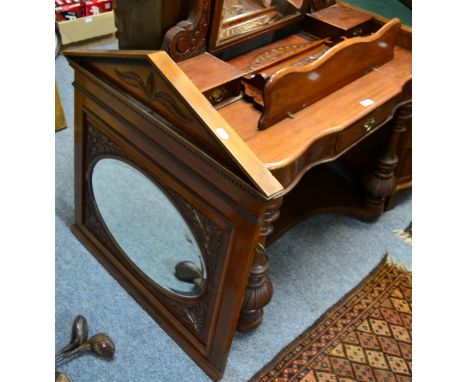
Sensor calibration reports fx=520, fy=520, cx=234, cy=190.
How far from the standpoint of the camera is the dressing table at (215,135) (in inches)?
57.5

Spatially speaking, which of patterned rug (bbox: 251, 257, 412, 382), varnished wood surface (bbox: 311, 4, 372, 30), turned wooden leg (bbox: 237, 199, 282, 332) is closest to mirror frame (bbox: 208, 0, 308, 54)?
varnished wood surface (bbox: 311, 4, 372, 30)

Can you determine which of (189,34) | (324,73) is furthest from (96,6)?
(324,73)

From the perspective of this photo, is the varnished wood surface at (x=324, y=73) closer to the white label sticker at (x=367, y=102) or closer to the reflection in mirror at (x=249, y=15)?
the white label sticker at (x=367, y=102)

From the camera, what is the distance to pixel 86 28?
3.52 m

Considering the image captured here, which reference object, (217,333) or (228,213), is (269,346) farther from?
(228,213)

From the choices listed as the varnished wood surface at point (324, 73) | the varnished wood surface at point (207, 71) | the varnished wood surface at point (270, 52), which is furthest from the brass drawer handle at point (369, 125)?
the varnished wood surface at point (207, 71)

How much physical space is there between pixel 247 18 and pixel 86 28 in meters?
2.03

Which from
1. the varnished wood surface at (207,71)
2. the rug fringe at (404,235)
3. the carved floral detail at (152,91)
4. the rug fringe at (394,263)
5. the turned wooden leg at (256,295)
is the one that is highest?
the varnished wood surface at (207,71)

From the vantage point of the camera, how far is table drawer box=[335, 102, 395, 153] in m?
1.75

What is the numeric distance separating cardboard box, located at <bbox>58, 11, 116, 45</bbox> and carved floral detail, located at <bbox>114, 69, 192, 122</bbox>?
2064 millimetres

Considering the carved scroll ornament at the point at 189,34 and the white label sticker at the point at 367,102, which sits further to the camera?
the white label sticker at the point at 367,102

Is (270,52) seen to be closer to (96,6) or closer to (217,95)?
(217,95)

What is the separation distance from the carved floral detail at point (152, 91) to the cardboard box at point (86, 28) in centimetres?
206

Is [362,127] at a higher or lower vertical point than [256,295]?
higher
